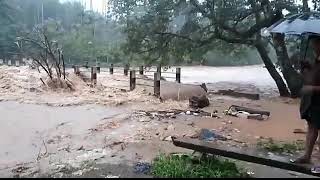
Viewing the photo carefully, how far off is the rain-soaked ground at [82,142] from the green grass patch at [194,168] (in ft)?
1.24

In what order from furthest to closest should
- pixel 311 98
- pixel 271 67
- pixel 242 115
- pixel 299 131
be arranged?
pixel 271 67 < pixel 242 115 < pixel 299 131 < pixel 311 98

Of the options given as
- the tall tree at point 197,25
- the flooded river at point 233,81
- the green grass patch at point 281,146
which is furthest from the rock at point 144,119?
the flooded river at point 233,81

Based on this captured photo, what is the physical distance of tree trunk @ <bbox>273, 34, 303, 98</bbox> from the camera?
55.4 ft

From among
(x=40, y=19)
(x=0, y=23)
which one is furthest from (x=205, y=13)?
(x=40, y=19)

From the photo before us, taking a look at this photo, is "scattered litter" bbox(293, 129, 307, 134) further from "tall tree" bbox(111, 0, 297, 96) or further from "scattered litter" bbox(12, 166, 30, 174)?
"tall tree" bbox(111, 0, 297, 96)

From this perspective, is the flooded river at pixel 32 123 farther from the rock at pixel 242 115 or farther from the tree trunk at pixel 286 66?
the tree trunk at pixel 286 66

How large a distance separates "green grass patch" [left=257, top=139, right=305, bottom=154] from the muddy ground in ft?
0.92

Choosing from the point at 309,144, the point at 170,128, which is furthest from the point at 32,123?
the point at 309,144

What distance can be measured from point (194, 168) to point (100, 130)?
426cm

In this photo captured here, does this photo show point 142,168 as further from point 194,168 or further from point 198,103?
point 198,103

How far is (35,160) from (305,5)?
12.6 m

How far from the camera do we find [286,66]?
17.0 metres

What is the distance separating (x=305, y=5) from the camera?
15.9 metres

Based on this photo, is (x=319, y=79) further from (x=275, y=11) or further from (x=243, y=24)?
(x=243, y=24)
